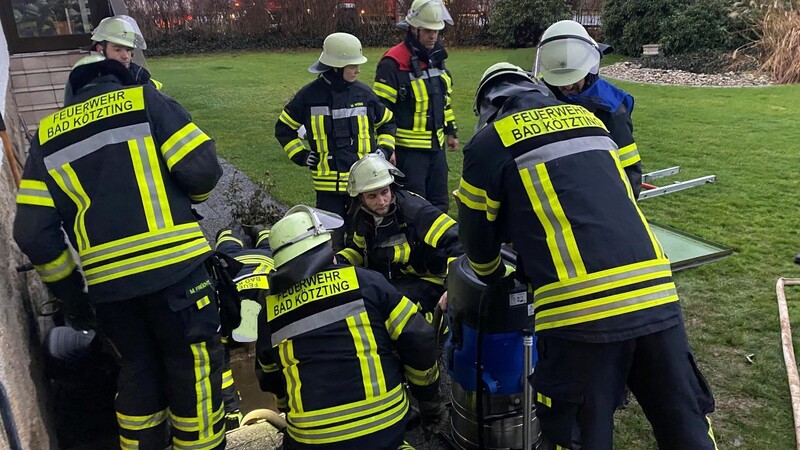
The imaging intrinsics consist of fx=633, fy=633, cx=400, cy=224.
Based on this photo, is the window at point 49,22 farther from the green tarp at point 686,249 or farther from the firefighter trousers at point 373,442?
the green tarp at point 686,249

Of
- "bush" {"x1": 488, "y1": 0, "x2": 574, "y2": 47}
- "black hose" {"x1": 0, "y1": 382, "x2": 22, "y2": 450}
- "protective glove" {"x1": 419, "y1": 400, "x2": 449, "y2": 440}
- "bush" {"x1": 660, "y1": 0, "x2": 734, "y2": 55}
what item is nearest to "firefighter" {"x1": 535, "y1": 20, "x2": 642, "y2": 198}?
"protective glove" {"x1": 419, "y1": 400, "x2": 449, "y2": 440}

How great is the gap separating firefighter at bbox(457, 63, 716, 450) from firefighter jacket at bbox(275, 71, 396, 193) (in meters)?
2.72

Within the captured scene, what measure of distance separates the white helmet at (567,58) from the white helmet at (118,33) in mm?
3219

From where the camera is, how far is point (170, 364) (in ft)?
9.50

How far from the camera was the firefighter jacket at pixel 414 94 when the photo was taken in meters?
5.39

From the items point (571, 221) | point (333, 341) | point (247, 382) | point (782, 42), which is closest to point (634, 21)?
point (782, 42)

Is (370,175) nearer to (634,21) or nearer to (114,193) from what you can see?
(114,193)

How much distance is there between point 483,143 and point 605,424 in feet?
3.70

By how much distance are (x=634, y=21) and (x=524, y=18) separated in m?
3.28

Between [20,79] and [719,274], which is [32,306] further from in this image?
[719,274]

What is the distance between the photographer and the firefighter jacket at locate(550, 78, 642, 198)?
10.4 feet

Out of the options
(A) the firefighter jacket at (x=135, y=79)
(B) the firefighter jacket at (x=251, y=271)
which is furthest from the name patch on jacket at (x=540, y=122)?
(A) the firefighter jacket at (x=135, y=79)

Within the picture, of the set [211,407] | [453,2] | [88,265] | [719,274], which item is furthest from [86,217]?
[453,2]

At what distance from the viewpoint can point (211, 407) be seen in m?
3.00
